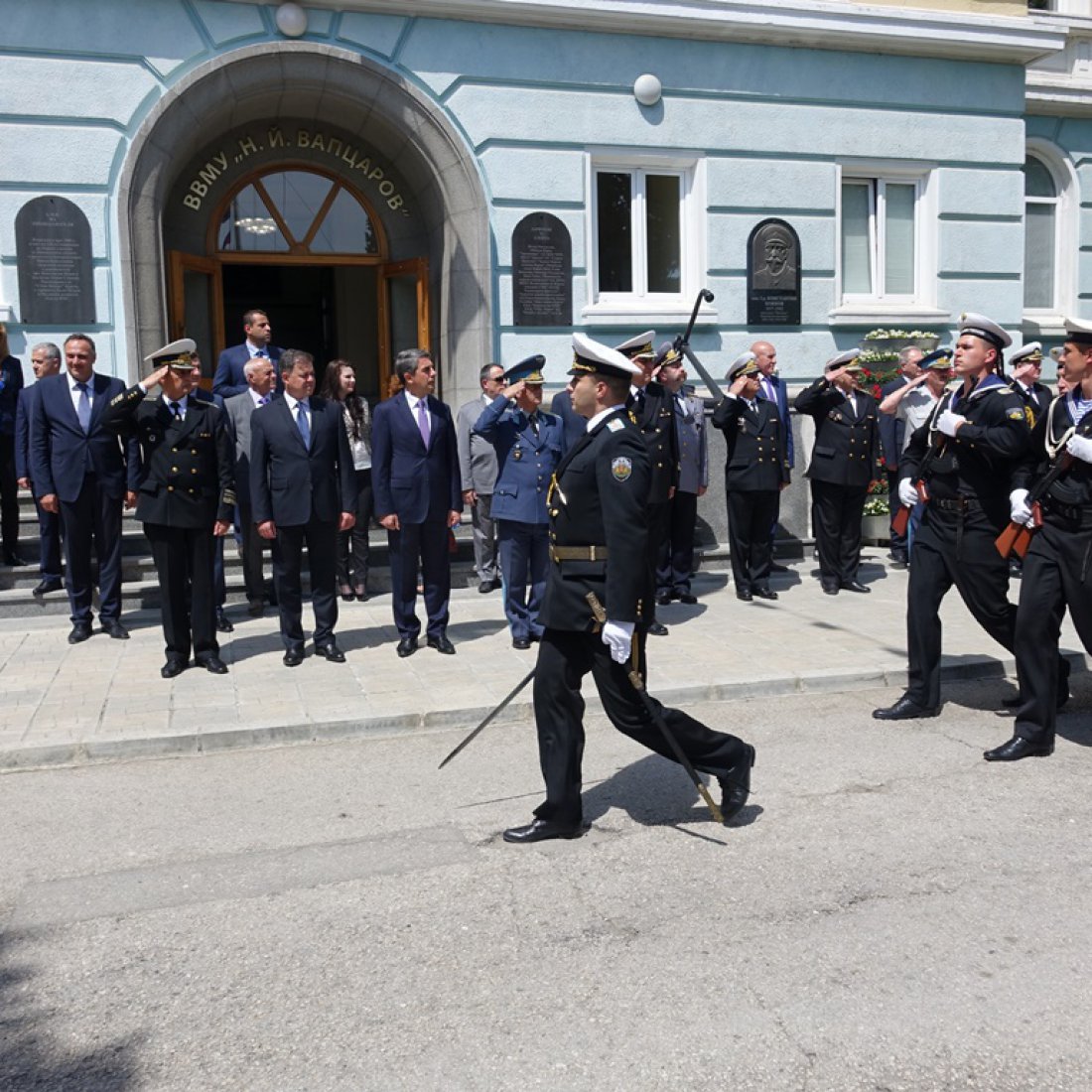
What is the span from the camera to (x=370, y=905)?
438cm

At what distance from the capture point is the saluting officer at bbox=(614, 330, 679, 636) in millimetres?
8617

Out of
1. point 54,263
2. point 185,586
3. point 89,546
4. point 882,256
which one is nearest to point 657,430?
point 185,586

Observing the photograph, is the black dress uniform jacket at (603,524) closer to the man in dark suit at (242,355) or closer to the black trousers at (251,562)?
the black trousers at (251,562)

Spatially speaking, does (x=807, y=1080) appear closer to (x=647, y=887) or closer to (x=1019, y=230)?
(x=647, y=887)

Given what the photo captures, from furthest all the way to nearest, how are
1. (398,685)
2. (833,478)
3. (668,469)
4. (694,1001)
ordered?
1. (833,478)
2. (668,469)
3. (398,685)
4. (694,1001)

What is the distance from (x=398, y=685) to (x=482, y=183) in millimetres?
6382

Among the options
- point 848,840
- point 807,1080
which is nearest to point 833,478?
point 848,840

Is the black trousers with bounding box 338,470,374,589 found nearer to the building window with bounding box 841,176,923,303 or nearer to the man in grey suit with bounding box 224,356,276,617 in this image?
the man in grey suit with bounding box 224,356,276,617

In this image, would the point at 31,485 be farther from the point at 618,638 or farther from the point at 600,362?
the point at 618,638

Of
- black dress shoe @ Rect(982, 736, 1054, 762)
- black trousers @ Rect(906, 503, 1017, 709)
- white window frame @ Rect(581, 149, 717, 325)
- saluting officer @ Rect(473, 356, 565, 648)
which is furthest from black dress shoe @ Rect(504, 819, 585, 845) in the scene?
white window frame @ Rect(581, 149, 717, 325)

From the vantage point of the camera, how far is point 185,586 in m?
8.04

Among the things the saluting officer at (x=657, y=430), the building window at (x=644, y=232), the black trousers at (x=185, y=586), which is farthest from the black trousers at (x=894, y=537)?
the black trousers at (x=185, y=586)

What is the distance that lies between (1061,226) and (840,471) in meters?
7.86

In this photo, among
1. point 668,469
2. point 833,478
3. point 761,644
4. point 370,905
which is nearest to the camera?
point 370,905
